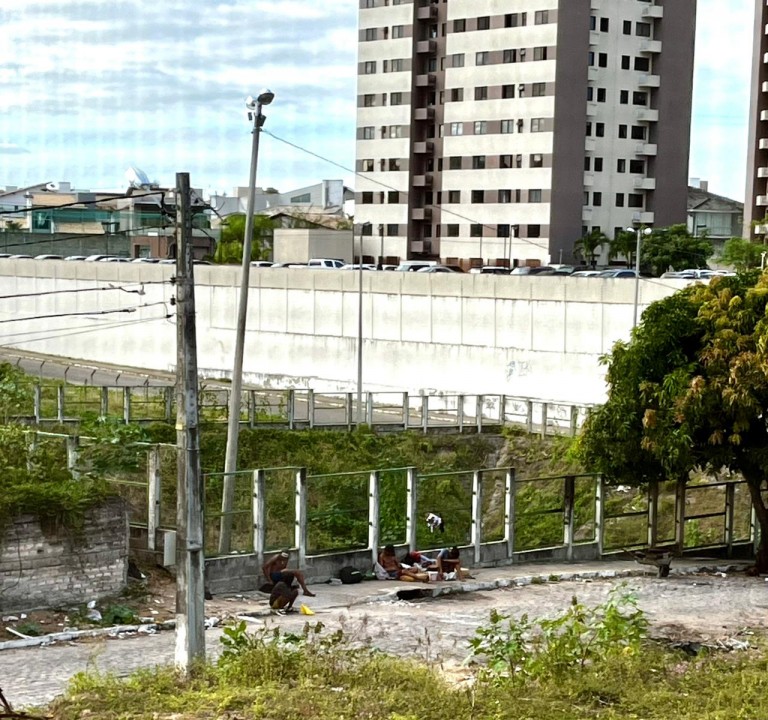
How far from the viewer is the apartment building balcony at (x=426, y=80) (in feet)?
308

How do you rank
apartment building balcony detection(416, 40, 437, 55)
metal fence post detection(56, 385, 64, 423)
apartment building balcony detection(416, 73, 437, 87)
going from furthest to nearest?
1. apartment building balcony detection(416, 73, 437, 87)
2. apartment building balcony detection(416, 40, 437, 55)
3. metal fence post detection(56, 385, 64, 423)

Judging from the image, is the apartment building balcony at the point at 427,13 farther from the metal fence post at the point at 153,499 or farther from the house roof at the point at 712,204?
the metal fence post at the point at 153,499


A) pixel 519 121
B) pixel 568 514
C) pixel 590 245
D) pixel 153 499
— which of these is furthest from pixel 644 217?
pixel 153 499

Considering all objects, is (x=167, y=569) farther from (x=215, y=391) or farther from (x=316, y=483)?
(x=215, y=391)

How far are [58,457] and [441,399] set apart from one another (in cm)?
2804

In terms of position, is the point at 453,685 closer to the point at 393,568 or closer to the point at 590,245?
the point at 393,568

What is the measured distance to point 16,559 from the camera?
18594 millimetres

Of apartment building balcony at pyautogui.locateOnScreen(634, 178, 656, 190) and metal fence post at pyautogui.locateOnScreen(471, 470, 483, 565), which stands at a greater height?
apartment building balcony at pyautogui.locateOnScreen(634, 178, 656, 190)

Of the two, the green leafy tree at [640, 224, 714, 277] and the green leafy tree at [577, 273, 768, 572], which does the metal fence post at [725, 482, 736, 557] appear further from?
the green leafy tree at [640, 224, 714, 277]

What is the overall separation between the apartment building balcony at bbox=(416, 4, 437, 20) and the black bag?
7571 cm

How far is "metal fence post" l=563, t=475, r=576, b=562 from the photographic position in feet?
84.0

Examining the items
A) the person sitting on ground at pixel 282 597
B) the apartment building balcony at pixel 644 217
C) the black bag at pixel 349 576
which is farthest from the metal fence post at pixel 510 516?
the apartment building balcony at pixel 644 217

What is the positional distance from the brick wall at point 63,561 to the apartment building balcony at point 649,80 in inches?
2982

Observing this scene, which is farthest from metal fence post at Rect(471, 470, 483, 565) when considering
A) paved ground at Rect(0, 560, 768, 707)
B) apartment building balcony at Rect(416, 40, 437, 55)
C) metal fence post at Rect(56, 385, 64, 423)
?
apartment building balcony at Rect(416, 40, 437, 55)
